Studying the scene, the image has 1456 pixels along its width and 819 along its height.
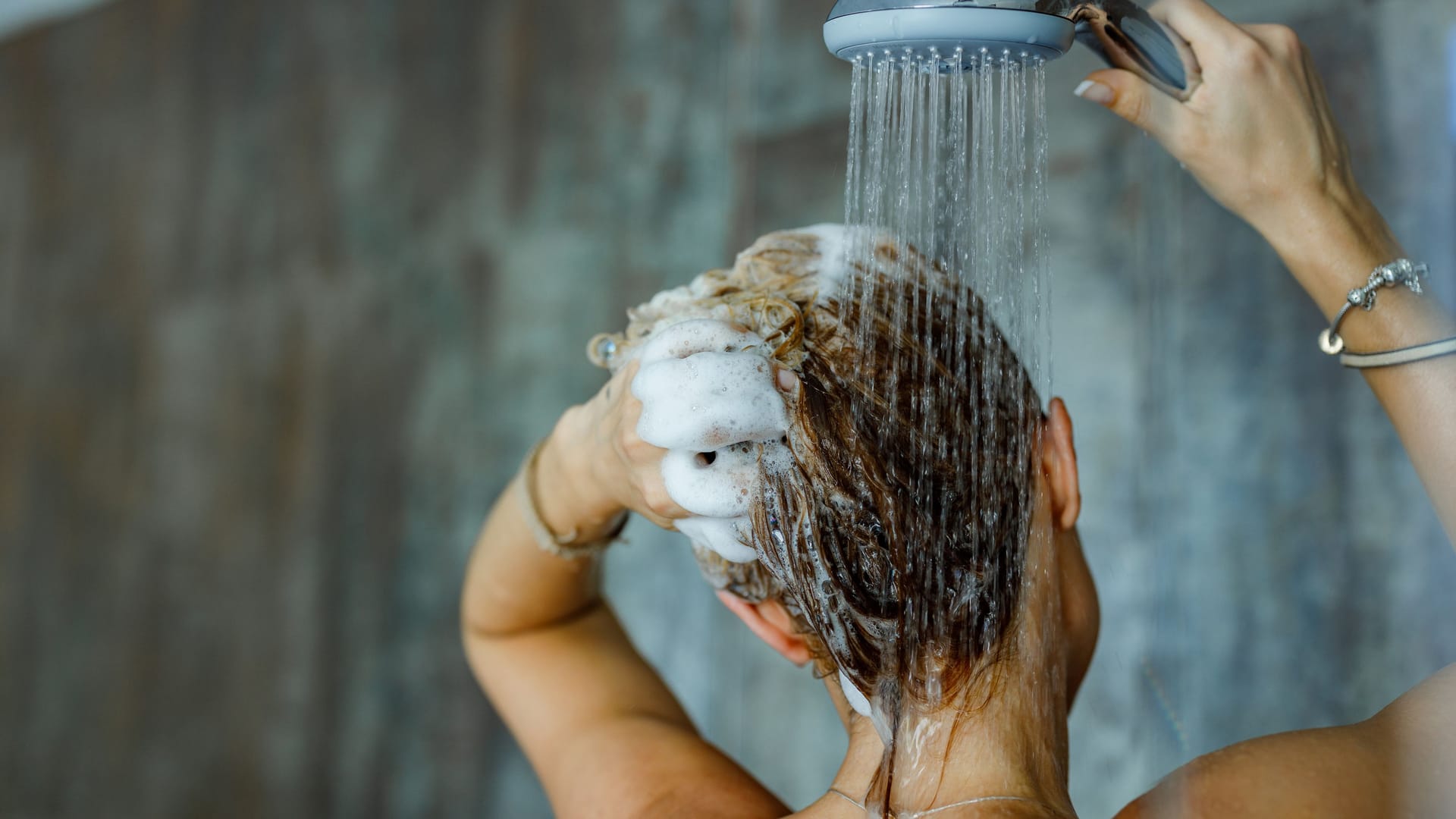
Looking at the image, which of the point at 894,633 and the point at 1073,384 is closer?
the point at 894,633

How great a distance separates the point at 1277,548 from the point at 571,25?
66.4 inches

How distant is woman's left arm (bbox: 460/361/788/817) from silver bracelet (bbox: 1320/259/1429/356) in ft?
1.52

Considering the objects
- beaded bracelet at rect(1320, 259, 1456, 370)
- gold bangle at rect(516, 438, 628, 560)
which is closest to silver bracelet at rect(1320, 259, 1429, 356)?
beaded bracelet at rect(1320, 259, 1456, 370)

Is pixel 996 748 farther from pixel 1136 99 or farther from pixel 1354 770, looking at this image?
pixel 1136 99

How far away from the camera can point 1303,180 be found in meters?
0.81

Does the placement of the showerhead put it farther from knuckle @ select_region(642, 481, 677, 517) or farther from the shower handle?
knuckle @ select_region(642, 481, 677, 517)

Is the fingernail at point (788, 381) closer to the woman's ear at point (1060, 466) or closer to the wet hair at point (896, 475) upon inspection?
the wet hair at point (896, 475)

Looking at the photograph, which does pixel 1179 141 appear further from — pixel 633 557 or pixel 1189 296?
pixel 633 557

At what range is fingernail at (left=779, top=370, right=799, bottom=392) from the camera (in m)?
0.78

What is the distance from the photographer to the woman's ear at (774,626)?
3.07ft

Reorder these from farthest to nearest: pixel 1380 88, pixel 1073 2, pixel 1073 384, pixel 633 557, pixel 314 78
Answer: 1. pixel 314 78
2. pixel 633 557
3. pixel 1073 384
4. pixel 1380 88
5. pixel 1073 2

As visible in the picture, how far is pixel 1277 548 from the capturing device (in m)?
1.02

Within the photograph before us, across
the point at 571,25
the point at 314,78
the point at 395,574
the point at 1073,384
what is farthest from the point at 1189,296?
the point at 314,78

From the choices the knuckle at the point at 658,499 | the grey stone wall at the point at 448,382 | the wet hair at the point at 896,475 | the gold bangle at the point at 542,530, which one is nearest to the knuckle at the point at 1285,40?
the grey stone wall at the point at 448,382
